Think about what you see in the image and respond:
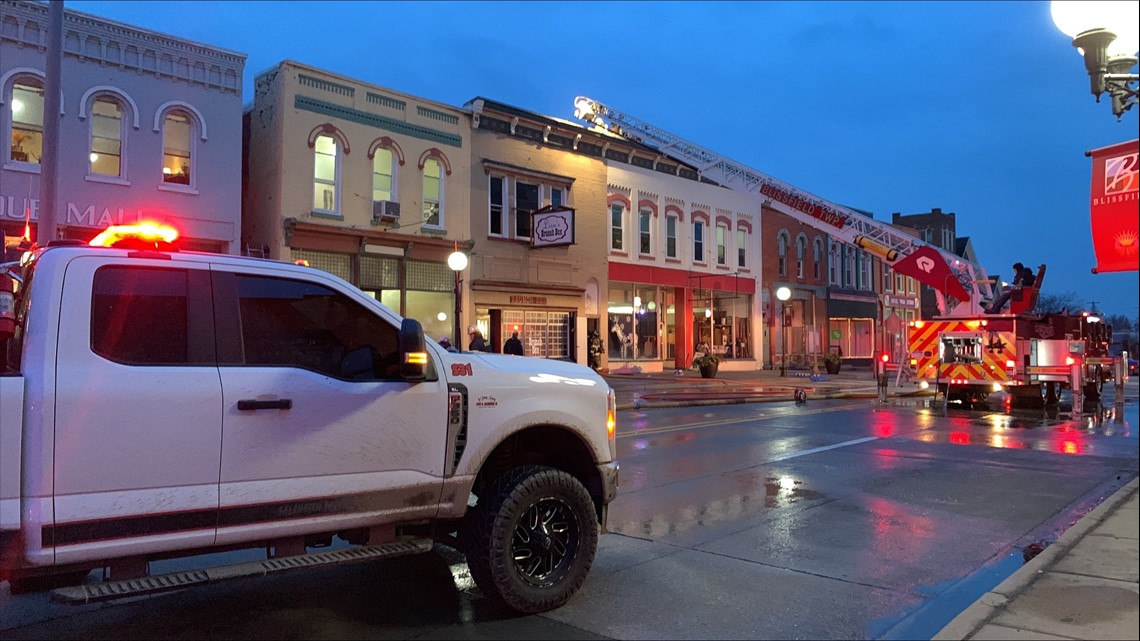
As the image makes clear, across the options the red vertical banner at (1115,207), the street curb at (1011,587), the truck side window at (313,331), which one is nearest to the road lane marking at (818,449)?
the street curb at (1011,587)

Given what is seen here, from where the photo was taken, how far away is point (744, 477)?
9.38 m

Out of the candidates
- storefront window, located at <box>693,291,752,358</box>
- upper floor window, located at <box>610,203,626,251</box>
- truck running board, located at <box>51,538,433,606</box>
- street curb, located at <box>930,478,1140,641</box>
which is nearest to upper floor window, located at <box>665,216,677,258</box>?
storefront window, located at <box>693,291,752,358</box>

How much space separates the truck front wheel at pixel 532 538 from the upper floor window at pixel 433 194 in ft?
62.5

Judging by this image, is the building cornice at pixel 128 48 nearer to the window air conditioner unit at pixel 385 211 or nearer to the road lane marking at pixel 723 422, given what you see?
the window air conditioner unit at pixel 385 211

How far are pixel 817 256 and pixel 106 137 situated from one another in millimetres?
31808

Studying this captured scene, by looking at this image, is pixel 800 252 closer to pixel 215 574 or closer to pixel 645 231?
pixel 645 231

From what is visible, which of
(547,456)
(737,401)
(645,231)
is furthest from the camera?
(645,231)

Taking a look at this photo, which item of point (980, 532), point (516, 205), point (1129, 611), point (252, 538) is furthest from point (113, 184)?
point (1129, 611)

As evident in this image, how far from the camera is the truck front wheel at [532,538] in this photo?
4.66 meters

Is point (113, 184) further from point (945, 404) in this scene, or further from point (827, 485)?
point (945, 404)

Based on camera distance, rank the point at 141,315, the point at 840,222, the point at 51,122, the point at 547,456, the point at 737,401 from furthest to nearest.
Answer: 1. the point at 840,222
2. the point at 737,401
3. the point at 51,122
4. the point at 547,456
5. the point at 141,315

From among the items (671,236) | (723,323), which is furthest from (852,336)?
(671,236)

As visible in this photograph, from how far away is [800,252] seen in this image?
39062 millimetres

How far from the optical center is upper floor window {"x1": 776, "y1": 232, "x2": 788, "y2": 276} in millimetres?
37469
